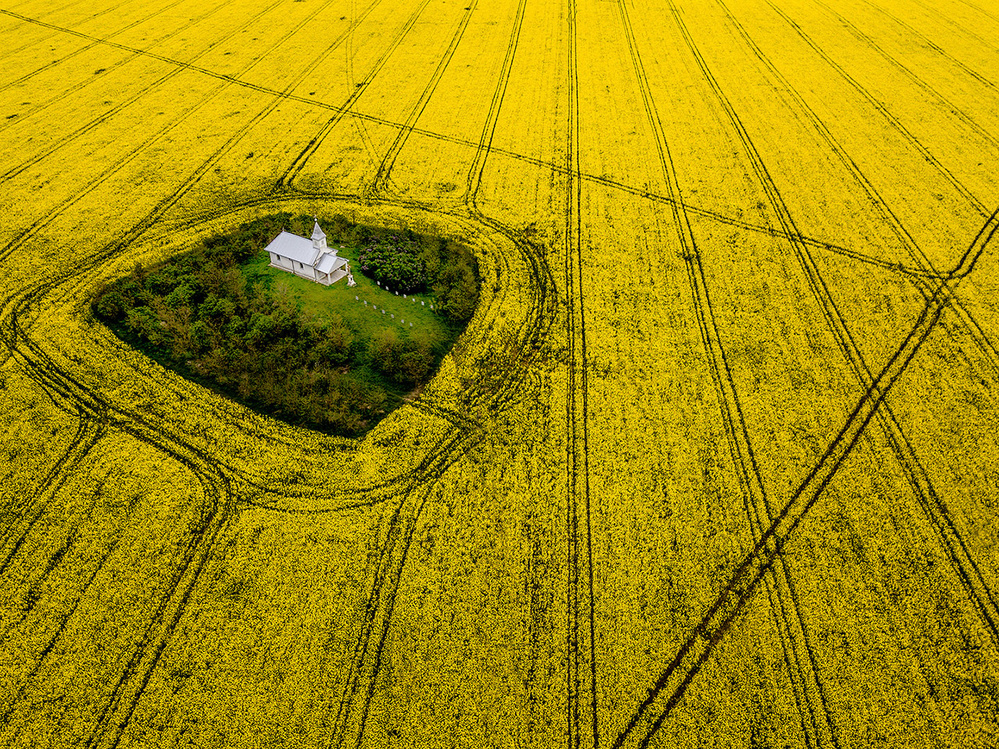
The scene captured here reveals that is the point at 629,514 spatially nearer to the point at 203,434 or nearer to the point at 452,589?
the point at 452,589

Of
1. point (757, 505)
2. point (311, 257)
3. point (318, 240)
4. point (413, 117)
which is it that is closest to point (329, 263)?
point (311, 257)

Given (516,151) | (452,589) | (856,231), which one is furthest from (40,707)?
(856,231)

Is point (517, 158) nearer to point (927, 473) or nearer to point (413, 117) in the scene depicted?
point (413, 117)

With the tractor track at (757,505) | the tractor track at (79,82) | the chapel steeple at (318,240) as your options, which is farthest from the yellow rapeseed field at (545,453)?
the chapel steeple at (318,240)

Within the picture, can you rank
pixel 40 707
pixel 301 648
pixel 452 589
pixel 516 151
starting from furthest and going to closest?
pixel 516 151, pixel 452 589, pixel 301 648, pixel 40 707

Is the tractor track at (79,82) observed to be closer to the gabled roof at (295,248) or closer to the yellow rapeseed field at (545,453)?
the yellow rapeseed field at (545,453)

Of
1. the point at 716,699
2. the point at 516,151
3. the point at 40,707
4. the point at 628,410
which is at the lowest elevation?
the point at 40,707
